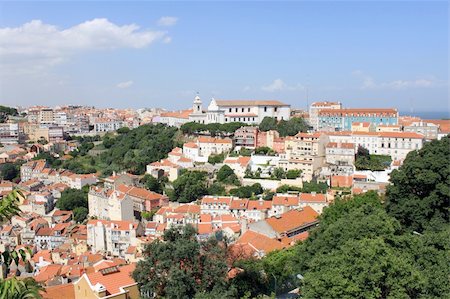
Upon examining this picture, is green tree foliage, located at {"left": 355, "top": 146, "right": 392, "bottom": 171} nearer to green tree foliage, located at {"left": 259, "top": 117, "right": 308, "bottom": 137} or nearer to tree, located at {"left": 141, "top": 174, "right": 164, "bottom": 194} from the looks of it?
green tree foliage, located at {"left": 259, "top": 117, "right": 308, "bottom": 137}

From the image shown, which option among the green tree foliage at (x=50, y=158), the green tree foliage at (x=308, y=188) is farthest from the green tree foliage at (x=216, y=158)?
the green tree foliage at (x=50, y=158)

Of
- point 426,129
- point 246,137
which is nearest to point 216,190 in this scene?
point 246,137

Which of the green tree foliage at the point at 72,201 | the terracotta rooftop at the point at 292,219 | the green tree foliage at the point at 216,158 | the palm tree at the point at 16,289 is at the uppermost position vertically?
the palm tree at the point at 16,289

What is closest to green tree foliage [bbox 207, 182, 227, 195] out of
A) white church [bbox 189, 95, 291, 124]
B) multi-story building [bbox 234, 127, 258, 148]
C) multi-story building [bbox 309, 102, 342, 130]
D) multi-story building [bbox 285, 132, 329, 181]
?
multi-story building [bbox 285, 132, 329, 181]

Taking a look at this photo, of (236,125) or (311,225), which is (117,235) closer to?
(311,225)

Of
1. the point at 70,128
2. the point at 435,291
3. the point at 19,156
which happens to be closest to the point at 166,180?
the point at 19,156

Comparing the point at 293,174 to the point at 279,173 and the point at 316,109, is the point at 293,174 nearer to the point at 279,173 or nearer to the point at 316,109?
the point at 279,173

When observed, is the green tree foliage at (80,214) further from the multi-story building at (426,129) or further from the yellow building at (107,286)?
the multi-story building at (426,129)
